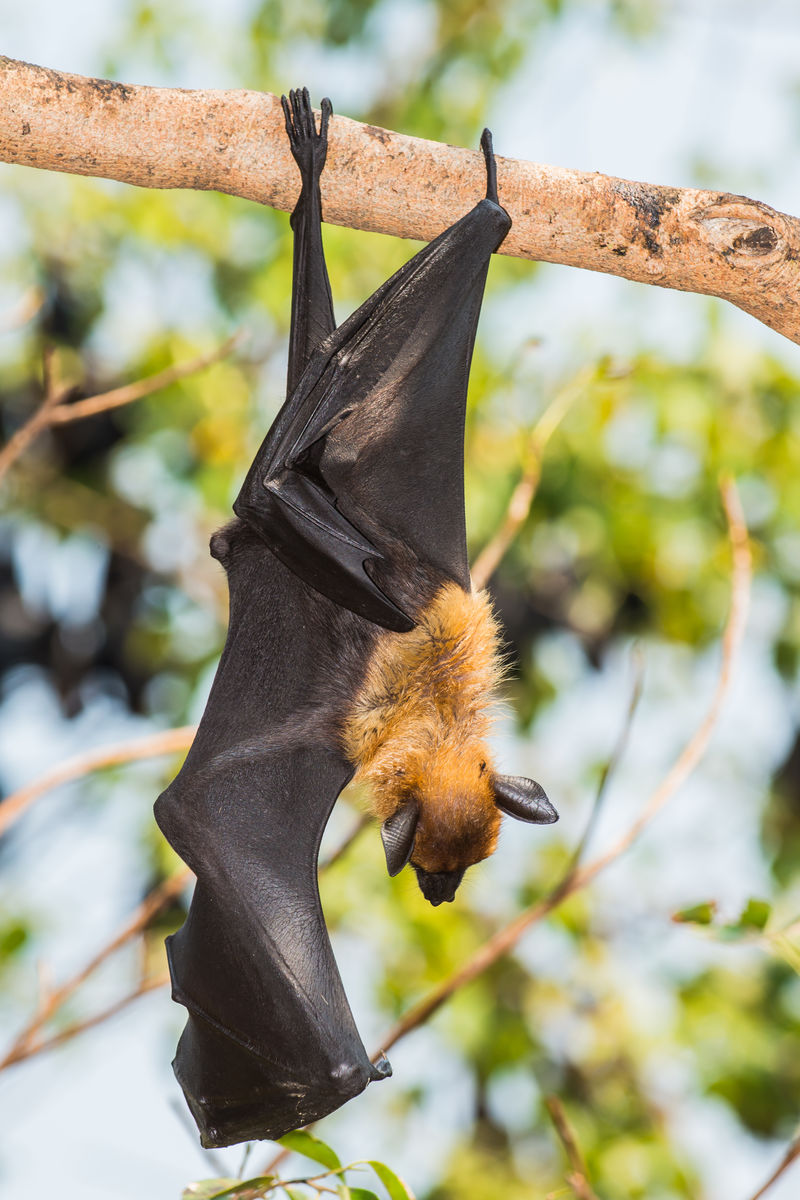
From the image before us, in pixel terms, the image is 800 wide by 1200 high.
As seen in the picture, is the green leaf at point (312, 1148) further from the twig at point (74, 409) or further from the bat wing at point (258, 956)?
the twig at point (74, 409)

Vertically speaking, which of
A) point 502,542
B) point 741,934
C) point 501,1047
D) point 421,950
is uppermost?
point 502,542

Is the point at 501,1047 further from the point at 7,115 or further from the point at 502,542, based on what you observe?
the point at 7,115

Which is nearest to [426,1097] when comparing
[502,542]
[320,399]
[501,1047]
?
[501,1047]

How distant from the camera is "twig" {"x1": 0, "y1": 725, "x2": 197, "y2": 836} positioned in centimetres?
373

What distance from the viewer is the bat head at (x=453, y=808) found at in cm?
309

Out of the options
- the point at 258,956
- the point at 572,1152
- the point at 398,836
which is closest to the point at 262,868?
the point at 258,956

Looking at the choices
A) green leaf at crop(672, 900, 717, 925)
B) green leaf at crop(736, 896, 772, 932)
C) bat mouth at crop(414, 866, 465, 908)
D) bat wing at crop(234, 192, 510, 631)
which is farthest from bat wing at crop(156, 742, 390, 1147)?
green leaf at crop(736, 896, 772, 932)

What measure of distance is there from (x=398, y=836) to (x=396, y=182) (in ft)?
5.39

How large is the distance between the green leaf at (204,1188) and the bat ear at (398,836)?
0.80 meters

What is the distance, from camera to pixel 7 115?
8.39 ft

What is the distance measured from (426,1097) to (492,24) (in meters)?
6.41

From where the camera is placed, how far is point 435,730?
10.5ft

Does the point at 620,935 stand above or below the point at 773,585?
below

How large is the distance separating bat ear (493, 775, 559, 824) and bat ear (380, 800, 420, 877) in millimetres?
260
